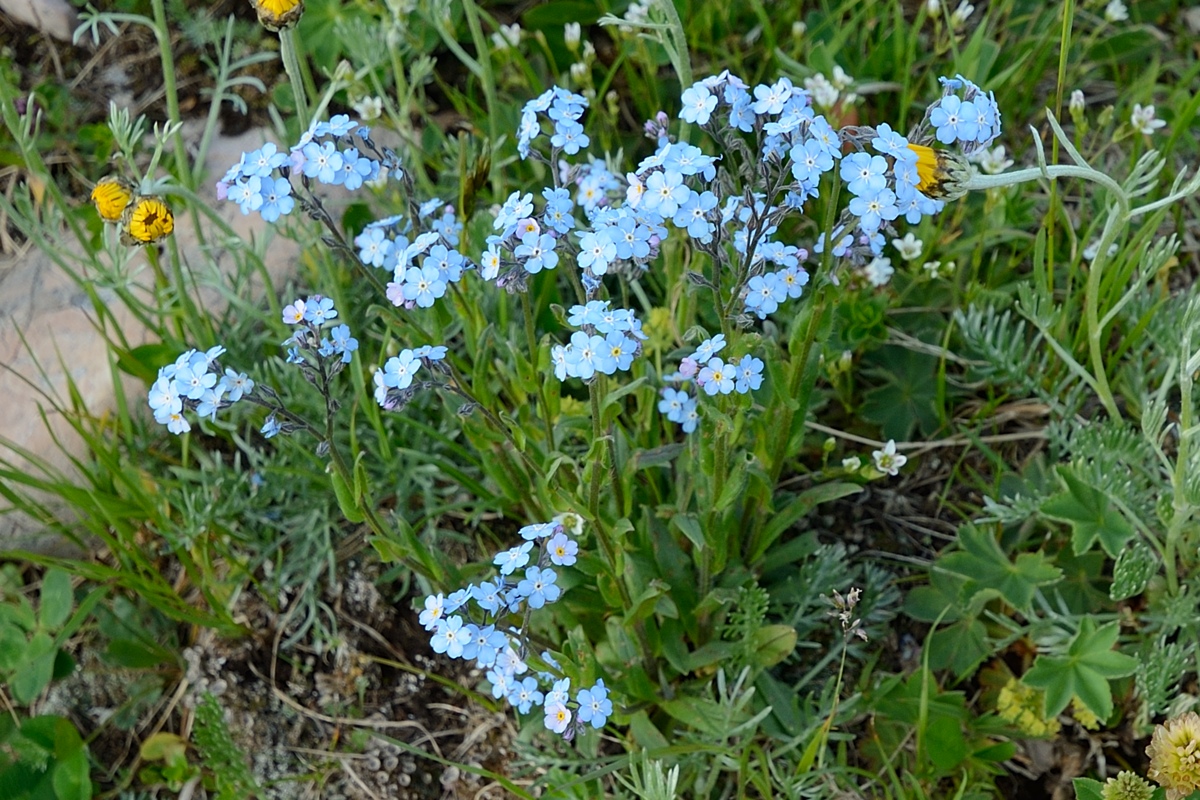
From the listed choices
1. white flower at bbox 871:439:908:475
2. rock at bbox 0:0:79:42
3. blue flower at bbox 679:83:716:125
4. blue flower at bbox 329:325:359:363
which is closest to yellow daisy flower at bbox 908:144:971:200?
blue flower at bbox 679:83:716:125

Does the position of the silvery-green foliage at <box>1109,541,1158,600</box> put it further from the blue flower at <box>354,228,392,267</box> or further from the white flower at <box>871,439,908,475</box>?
the blue flower at <box>354,228,392,267</box>

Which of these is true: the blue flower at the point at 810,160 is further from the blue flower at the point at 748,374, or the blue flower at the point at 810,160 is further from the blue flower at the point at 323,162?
the blue flower at the point at 323,162

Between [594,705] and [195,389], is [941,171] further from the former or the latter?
[195,389]

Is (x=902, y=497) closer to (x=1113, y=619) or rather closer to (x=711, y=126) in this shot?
(x=1113, y=619)

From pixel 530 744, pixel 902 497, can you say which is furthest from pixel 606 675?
pixel 902 497

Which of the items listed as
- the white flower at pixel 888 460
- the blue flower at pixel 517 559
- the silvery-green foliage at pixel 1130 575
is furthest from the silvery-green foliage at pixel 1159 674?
the blue flower at pixel 517 559

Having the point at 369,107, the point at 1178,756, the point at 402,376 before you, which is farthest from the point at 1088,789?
the point at 369,107

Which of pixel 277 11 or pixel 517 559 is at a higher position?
pixel 277 11
